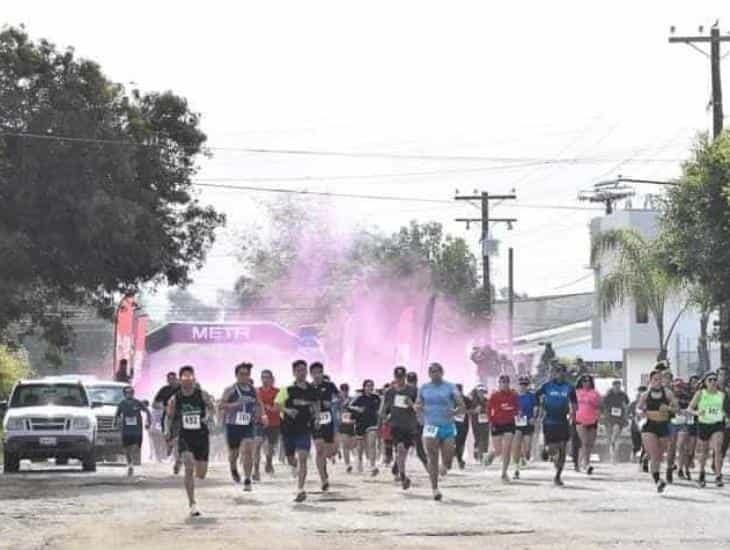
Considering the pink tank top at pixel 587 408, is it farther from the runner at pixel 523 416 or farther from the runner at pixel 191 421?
the runner at pixel 191 421

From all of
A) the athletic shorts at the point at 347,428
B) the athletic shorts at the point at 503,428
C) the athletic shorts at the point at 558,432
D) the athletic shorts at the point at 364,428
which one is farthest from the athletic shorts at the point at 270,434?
the athletic shorts at the point at 558,432

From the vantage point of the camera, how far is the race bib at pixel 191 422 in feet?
70.2

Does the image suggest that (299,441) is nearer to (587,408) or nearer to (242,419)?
(242,419)

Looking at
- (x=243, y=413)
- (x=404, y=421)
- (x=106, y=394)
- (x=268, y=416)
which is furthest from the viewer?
(x=106, y=394)

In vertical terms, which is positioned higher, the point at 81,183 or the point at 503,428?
the point at 81,183

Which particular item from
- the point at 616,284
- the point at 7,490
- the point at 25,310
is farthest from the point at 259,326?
the point at 7,490

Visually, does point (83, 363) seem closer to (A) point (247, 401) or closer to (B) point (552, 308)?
(B) point (552, 308)

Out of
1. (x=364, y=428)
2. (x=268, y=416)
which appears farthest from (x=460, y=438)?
(x=268, y=416)

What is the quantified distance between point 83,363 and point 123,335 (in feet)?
236

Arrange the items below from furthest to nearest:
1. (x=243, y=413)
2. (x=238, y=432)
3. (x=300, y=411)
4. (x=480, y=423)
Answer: (x=480, y=423), (x=238, y=432), (x=243, y=413), (x=300, y=411)

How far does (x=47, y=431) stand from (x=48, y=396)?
4.04 feet

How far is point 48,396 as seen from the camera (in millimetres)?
34594

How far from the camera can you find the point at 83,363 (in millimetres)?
124875

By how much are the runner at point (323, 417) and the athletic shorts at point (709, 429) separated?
21.4 feet
